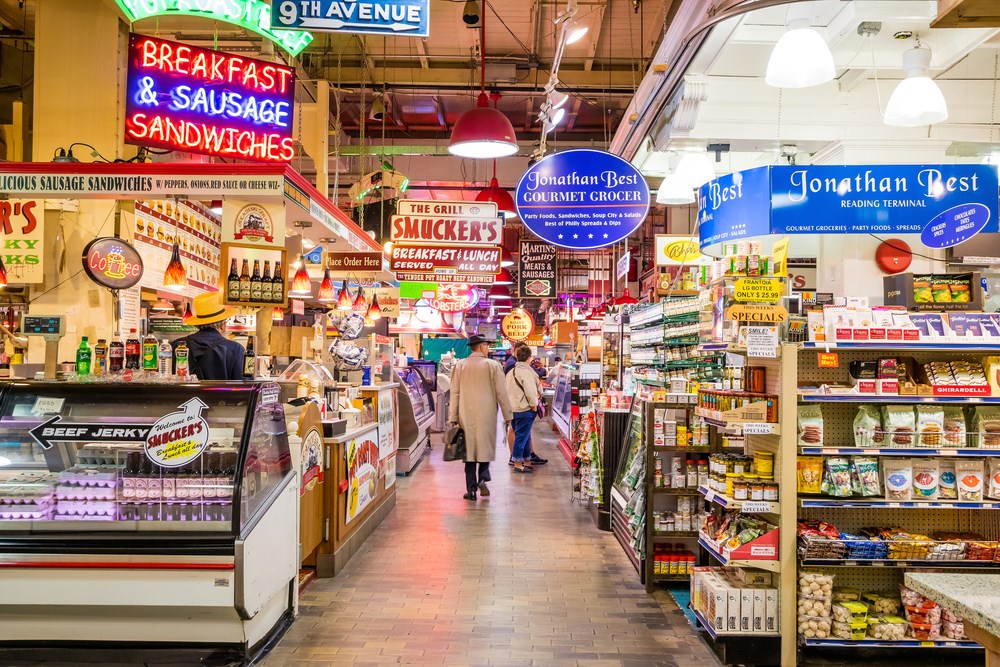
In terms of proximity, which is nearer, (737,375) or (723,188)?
(737,375)

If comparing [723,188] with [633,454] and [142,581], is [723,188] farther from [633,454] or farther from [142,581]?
[142,581]

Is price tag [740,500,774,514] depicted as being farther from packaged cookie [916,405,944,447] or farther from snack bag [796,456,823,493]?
packaged cookie [916,405,944,447]

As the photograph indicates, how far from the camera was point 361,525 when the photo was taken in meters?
6.85

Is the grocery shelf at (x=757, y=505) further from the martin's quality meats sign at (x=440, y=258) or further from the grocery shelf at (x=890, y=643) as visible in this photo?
the martin's quality meats sign at (x=440, y=258)

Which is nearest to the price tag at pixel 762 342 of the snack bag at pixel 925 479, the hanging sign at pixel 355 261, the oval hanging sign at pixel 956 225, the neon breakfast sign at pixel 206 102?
the snack bag at pixel 925 479

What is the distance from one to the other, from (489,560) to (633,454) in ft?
5.32

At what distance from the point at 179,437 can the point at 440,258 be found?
20.7 ft

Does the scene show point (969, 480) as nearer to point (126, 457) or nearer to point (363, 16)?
point (363, 16)

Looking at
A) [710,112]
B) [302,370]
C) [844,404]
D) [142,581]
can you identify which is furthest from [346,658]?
[710,112]

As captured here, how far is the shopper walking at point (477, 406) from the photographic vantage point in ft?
29.5

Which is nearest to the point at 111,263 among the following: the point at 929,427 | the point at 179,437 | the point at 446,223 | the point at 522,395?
the point at 179,437

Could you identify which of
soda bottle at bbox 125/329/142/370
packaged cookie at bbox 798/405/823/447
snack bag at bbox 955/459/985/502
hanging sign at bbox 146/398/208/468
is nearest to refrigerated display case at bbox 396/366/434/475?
soda bottle at bbox 125/329/142/370

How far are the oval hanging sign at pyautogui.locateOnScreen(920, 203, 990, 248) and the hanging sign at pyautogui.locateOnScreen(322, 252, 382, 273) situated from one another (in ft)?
21.4

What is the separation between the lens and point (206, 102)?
614 cm
